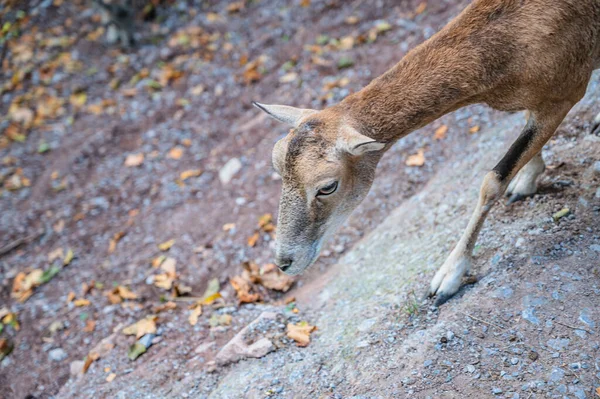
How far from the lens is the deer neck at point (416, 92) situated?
400cm

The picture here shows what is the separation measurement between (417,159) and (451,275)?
97.0 inches

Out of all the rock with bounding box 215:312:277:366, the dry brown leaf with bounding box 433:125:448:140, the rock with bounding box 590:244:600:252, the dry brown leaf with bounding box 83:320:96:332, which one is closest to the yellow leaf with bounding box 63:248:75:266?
the dry brown leaf with bounding box 83:320:96:332

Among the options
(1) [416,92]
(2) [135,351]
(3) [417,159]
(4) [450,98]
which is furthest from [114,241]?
(4) [450,98]

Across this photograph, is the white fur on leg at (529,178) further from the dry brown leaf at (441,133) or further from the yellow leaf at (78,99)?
the yellow leaf at (78,99)

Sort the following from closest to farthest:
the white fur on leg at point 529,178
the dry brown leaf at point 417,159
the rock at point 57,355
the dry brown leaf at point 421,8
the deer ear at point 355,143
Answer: the deer ear at point 355,143 < the white fur on leg at point 529,178 < the rock at point 57,355 < the dry brown leaf at point 417,159 < the dry brown leaf at point 421,8

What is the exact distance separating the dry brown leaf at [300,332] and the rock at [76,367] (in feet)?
7.68

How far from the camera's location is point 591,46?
4098 mm

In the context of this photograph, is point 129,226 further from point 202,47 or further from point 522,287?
point 522,287

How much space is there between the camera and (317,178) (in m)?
3.92

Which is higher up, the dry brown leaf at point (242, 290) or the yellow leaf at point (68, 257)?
the yellow leaf at point (68, 257)

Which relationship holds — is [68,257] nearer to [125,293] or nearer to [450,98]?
A: [125,293]

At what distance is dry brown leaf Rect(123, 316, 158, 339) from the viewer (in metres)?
5.44

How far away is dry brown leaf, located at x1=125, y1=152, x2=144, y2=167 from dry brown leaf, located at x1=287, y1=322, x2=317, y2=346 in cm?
482

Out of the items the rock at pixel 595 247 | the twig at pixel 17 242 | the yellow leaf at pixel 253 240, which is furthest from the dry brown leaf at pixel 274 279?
the twig at pixel 17 242
